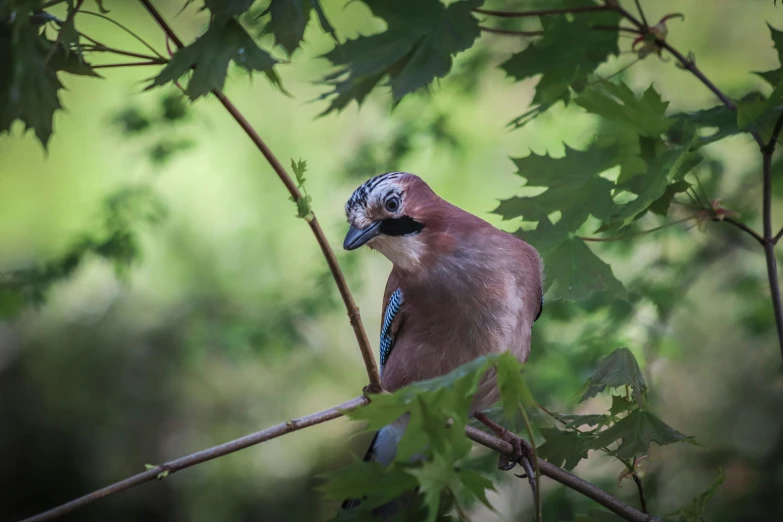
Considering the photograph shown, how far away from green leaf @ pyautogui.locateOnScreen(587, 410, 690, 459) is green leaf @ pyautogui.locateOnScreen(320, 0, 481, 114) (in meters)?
0.48

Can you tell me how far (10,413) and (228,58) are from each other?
312 cm

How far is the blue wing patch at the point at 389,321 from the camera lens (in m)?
1.34

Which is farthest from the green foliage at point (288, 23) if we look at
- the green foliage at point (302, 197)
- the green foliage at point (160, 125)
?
the green foliage at point (160, 125)

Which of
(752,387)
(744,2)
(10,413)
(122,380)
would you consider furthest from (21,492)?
(744,2)

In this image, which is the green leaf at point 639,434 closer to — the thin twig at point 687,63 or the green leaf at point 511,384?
the green leaf at point 511,384

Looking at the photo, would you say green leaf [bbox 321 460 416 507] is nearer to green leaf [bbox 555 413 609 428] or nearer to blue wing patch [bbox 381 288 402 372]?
green leaf [bbox 555 413 609 428]

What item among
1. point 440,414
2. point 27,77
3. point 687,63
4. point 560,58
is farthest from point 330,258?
point 687,63

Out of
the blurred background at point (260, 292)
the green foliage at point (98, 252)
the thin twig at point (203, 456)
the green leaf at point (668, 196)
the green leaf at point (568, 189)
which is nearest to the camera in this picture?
the thin twig at point (203, 456)

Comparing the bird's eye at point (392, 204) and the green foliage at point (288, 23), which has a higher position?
the green foliage at point (288, 23)

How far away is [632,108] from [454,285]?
0.35 m

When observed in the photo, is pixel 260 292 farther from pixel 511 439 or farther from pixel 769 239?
pixel 769 239

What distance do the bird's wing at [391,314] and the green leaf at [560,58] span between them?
0.37m

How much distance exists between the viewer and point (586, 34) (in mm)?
1272

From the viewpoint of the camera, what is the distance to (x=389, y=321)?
54.4 inches
